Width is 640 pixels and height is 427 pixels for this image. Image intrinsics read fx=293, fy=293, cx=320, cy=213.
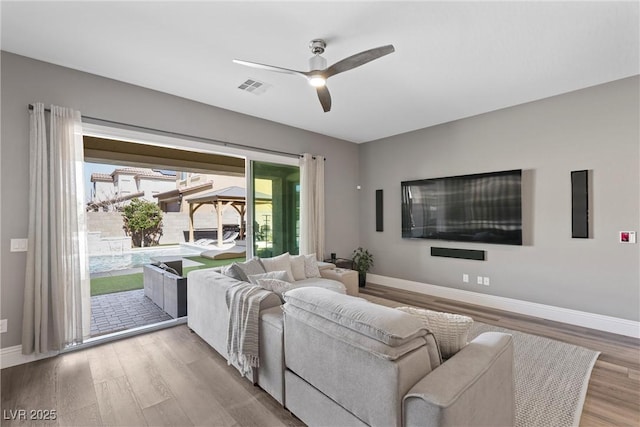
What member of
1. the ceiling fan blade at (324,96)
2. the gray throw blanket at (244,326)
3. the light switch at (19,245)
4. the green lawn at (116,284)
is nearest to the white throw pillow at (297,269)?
the gray throw blanket at (244,326)

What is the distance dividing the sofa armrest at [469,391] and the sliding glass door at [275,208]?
357cm

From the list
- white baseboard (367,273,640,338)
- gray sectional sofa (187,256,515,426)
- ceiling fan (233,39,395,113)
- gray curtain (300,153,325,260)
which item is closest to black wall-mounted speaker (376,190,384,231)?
white baseboard (367,273,640,338)

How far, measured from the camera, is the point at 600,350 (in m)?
2.97

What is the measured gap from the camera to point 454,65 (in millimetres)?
3004

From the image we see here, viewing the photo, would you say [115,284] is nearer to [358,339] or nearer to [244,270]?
[244,270]

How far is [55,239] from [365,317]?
316 cm

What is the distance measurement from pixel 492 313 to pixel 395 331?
3.55 m

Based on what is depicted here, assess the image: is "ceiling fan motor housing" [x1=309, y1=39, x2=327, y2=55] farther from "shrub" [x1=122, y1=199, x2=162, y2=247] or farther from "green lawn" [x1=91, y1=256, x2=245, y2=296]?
"shrub" [x1=122, y1=199, x2=162, y2=247]

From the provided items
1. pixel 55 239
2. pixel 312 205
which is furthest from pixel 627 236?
pixel 55 239

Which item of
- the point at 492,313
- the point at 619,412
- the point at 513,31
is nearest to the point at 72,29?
the point at 513,31

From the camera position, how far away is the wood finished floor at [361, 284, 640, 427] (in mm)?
2047

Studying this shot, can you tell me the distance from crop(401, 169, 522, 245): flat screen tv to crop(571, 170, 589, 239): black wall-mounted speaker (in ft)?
1.82

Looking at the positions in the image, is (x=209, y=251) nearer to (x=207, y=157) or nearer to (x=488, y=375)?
(x=207, y=157)

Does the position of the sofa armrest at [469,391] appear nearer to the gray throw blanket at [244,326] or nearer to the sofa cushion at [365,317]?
the sofa cushion at [365,317]
